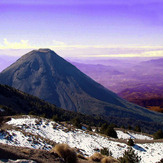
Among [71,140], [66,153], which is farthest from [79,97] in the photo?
[66,153]

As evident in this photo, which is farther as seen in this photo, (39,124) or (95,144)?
(39,124)

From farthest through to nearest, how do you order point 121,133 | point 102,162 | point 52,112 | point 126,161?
point 52,112 → point 121,133 → point 126,161 → point 102,162

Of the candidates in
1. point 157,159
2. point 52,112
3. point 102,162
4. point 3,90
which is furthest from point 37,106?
point 102,162

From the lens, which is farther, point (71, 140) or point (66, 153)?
point (71, 140)

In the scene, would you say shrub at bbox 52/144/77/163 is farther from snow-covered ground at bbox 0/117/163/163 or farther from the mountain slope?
the mountain slope

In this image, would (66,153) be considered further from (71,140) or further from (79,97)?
(79,97)

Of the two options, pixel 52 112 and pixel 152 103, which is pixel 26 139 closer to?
pixel 152 103

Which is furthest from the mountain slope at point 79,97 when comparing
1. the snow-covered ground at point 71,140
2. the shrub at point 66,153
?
the shrub at point 66,153

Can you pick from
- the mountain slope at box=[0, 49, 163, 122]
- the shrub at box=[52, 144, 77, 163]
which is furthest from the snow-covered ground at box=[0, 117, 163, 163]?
the mountain slope at box=[0, 49, 163, 122]
